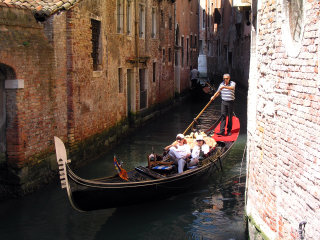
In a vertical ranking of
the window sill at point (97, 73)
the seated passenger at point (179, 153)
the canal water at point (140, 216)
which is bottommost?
the canal water at point (140, 216)

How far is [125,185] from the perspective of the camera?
681 cm

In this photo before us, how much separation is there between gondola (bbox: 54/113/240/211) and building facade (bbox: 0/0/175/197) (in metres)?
0.88

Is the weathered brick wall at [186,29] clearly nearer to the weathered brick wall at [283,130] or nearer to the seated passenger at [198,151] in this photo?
the seated passenger at [198,151]

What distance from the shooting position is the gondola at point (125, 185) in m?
6.22

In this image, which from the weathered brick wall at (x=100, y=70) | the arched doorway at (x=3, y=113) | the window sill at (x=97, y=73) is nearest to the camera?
the arched doorway at (x=3, y=113)

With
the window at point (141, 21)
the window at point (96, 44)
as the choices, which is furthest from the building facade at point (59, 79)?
the window at point (141, 21)

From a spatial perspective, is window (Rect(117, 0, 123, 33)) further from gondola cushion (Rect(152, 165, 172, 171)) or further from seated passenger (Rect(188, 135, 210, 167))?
gondola cushion (Rect(152, 165, 172, 171))

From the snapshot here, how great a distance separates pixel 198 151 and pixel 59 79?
2.88m

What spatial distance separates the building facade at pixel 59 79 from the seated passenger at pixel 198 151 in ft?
7.89

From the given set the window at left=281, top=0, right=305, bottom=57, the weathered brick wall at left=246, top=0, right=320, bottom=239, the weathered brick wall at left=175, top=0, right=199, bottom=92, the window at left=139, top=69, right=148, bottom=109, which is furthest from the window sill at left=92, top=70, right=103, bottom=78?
the weathered brick wall at left=175, top=0, right=199, bottom=92

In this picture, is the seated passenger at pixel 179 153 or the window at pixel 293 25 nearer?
the window at pixel 293 25

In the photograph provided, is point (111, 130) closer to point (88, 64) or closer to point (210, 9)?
point (88, 64)

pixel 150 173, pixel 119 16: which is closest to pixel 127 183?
pixel 150 173

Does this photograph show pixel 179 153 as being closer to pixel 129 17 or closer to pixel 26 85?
pixel 26 85
